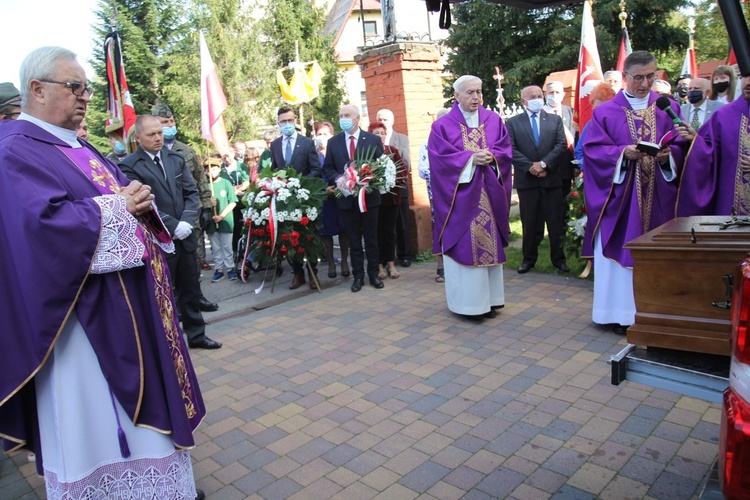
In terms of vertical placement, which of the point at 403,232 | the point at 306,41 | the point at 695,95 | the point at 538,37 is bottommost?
the point at 403,232

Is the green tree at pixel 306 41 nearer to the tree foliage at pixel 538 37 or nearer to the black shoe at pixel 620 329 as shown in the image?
the tree foliage at pixel 538 37

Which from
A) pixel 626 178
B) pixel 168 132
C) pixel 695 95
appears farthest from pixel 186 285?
pixel 695 95

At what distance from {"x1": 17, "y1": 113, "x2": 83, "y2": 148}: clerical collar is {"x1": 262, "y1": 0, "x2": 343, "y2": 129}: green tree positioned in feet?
101

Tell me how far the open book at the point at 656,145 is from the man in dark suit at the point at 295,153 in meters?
4.23

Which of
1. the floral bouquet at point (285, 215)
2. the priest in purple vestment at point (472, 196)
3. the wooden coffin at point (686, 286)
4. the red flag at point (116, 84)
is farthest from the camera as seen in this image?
the floral bouquet at point (285, 215)

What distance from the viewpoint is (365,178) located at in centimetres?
664

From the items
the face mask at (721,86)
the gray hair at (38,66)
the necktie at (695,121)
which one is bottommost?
the necktie at (695,121)

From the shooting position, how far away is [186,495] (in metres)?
2.70

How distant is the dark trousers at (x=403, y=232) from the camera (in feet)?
26.1

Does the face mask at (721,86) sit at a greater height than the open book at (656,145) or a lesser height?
greater

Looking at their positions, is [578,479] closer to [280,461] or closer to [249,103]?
[280,461]

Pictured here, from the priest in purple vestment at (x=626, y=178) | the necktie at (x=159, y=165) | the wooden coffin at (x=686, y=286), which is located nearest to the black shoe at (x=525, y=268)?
the priest in purple vestment at (x=626, y=178)

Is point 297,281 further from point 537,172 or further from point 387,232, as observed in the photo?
point 537,172

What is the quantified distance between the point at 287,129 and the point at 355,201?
1399mm
